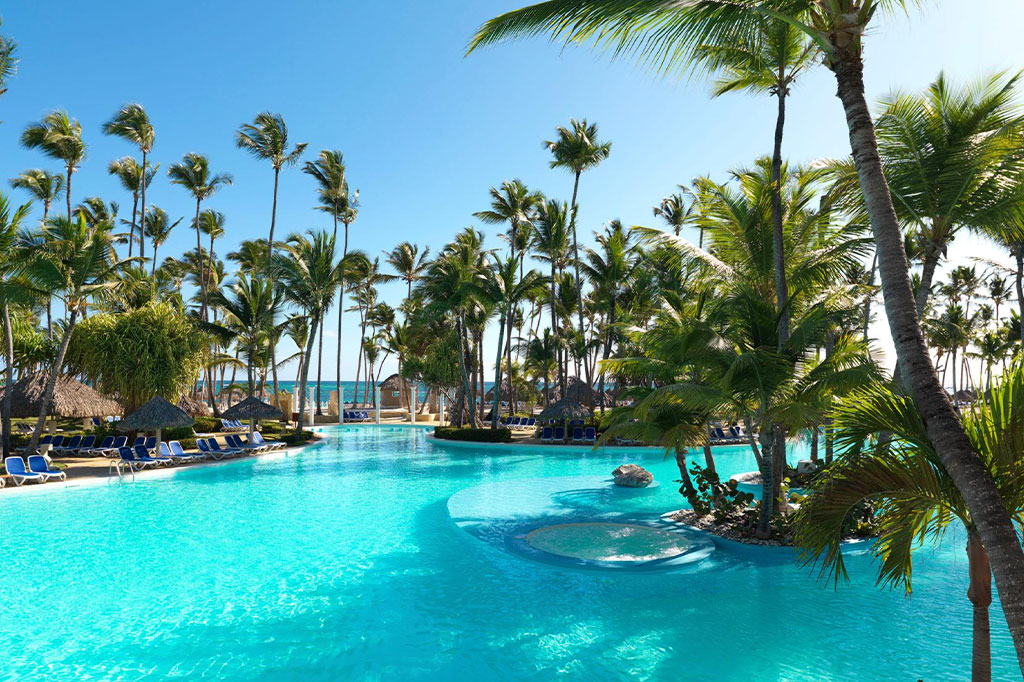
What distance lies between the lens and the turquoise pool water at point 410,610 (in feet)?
17.4

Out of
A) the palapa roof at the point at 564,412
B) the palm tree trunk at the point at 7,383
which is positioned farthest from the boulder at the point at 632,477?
the palm tree trunk at the point at 7,383

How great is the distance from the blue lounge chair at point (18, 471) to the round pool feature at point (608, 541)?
12330 millimetres

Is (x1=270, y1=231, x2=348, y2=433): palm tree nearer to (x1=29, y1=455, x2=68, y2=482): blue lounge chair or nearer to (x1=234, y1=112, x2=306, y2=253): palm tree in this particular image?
(x1=234, y1=112, x2=306, y2=253): palm tree

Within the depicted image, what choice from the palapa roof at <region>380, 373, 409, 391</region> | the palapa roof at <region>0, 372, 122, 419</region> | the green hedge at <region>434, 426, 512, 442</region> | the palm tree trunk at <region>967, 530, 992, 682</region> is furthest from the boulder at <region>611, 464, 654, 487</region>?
the palapa roof at <region>380, 373, 409, 391</region>

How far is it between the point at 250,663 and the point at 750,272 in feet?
37.1

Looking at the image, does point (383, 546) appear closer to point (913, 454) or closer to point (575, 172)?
point (913, 454)

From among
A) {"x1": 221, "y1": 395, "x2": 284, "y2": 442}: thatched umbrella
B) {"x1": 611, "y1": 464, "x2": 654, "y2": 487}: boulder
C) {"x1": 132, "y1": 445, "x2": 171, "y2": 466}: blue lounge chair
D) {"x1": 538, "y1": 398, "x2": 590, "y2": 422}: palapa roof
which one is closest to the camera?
{"x1": 611, "y1": 464, "x2": 654, "y2": 487}: boulder

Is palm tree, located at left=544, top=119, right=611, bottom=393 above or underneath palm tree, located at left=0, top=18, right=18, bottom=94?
above

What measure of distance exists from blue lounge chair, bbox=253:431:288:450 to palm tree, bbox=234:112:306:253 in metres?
14.8

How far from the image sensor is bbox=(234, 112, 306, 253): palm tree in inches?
1104

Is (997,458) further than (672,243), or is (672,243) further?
(672,243)

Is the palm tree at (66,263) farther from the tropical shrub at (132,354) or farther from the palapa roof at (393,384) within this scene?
the palapa roof at (393,384)

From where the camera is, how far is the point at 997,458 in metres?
2.97

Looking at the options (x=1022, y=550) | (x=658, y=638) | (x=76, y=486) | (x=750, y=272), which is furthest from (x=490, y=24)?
(x=76, y=486)
